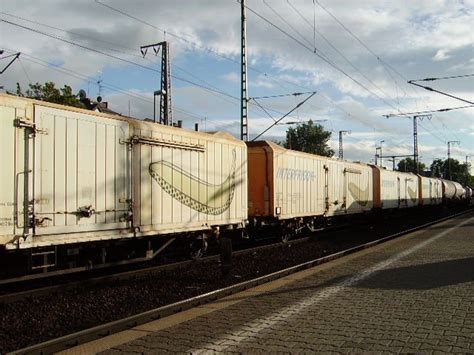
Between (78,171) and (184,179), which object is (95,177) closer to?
(78,171)

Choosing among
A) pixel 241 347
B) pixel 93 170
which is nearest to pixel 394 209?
pixel 93 170

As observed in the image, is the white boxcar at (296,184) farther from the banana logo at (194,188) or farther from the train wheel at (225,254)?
the train wheel at (225,254)

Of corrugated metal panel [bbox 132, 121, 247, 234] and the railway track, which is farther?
corrugated metal panel [bbox 132, 121, 247, 234]

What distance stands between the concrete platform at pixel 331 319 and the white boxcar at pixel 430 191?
35.9m

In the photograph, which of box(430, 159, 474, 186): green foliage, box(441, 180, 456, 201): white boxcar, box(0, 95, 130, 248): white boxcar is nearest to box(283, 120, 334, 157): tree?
box(441, 180, 456, 201): white boxcar

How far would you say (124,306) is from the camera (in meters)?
8.38

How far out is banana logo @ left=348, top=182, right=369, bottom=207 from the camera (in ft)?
85.8

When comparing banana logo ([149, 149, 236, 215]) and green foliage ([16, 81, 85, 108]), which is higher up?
green foliage ([16, 81, 85, 108])

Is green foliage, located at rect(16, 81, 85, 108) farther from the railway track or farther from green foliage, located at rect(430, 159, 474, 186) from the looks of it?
green foliage, located at rect(430, 159, 474, 186)

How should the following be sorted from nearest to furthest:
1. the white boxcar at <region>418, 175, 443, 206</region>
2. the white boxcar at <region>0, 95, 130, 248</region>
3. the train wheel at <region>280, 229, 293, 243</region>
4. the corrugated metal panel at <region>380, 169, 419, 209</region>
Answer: the white boxcar at <region>0, 95, 130, 248</region> → the train wheel at <region>280, 229, 293, 243</region> → the corrugated metal panel at <region>380, 169, 419, 209</region> → the white boxcar at <region>418, 175, 443, 206</region>

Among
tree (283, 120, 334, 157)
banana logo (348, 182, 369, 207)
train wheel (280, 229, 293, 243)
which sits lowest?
train wheel (280, 229, 293, 243)

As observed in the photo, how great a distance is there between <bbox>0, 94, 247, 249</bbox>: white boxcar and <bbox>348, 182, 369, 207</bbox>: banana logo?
13614 millimetres

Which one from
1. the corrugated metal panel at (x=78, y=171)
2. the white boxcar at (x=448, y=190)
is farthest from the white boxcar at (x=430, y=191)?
the corrugated metal panel at (x=78, y=171)

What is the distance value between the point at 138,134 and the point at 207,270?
3524mm
